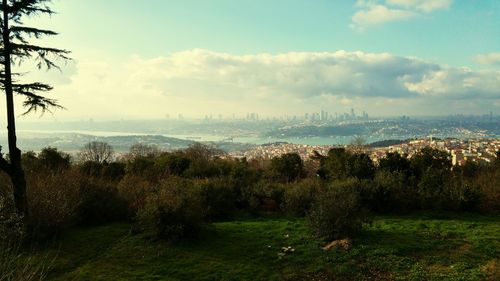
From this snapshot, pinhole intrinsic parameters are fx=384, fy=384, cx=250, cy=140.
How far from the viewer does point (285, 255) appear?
10.1m

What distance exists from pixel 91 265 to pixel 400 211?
39.7 feet

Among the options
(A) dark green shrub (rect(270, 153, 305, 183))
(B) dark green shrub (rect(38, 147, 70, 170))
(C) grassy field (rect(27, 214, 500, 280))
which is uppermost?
(B) dark green shrub (rect(38, 147, 70, 170))

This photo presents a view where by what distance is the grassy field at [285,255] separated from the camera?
8.82 metres

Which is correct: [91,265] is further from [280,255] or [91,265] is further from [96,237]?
[280,255]

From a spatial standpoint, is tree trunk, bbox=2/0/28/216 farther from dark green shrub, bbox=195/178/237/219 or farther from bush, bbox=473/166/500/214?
bush, bbox=473/166/500/214

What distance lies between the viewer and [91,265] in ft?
33.6

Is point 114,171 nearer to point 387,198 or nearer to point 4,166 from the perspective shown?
point 4,166

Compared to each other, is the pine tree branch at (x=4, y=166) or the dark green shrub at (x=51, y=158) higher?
the pine tree branch at (x=4, y=166)

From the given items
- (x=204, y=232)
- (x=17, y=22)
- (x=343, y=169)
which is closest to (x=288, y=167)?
(x=343, y=169)

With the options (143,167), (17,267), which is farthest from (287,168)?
(17,267)

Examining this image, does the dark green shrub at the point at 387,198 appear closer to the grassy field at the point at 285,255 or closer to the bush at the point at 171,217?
the grassy field at the point at 285,255

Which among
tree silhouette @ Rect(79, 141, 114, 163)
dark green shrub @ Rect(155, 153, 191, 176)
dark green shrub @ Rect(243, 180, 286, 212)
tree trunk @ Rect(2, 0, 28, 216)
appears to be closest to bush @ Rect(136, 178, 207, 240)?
tree trunk @ Rect(2, 0, 28, 216)

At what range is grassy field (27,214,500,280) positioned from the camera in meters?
8.82

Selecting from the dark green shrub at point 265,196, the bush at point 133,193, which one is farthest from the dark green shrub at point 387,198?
the bush at point 133,193
